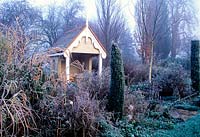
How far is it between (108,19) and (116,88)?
12.2 meters

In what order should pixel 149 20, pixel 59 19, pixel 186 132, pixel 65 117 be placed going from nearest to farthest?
pixel 65 117, pixel 186 132, pixel 149 20, pixel 59 19

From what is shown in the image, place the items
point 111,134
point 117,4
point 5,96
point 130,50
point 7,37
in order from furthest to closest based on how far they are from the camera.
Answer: point 130,50, point 117,4, point 111,134, point 7,37, point 5,96

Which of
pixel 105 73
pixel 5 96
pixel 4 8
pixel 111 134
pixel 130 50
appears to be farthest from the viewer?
pixel 130 50

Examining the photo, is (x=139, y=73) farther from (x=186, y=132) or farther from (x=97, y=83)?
(x=186, y=132)

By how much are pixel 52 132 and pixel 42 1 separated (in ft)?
59.3

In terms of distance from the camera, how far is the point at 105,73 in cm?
800

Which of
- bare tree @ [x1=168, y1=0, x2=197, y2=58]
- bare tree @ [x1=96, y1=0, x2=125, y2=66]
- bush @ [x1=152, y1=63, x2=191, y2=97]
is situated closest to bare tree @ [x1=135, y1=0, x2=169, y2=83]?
bush @ [x1=152, y1=63, x2=191, y2=97]

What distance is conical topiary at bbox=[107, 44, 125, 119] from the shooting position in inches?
258

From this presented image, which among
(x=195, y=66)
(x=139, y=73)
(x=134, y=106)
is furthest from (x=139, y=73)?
(x=134, y=106)

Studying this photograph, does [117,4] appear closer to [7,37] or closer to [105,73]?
[105,73]

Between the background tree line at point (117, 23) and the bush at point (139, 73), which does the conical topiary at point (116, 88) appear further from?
the bush at point (139, 73)

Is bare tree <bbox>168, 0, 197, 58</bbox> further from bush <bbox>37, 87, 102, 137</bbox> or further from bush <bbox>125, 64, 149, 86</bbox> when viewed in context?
bush <bbox>37, 87, 102, 137</bbox>

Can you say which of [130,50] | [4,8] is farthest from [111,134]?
[130,50]

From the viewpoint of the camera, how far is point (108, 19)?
1819 centimetres
